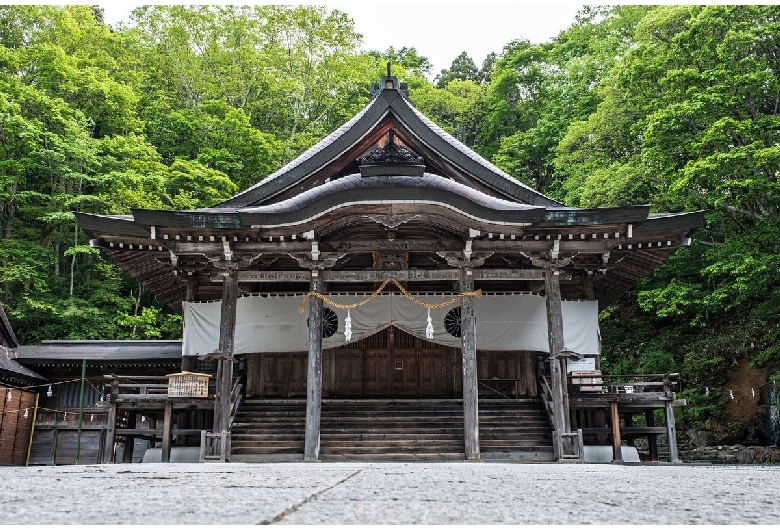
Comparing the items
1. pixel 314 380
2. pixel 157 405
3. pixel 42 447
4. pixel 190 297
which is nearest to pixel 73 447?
pixel 42 447

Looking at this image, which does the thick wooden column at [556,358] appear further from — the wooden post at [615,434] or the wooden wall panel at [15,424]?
the wooden wall panel at [15,424]

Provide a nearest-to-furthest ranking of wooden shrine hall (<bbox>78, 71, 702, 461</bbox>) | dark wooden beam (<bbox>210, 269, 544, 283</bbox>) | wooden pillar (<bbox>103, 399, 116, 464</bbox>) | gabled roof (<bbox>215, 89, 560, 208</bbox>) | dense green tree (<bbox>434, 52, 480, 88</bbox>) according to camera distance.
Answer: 1. wooden shrine hall (<bbox>78, 71, 702, 461</bbox>)
2. dark wooden beam (<bbox>210, 269, 544, 283</bbox>)
3. wooden pillar (<bbox>103, 399, 116, 464</bbox>)
4. gabled roof (<bbox>215, 89, 560, 208</bbox>)
5. dense green tree (<bbox>434, 52, 480, 88</bbox>)

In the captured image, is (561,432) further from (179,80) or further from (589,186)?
(179,80)

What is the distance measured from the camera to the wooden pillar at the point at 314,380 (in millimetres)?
11367

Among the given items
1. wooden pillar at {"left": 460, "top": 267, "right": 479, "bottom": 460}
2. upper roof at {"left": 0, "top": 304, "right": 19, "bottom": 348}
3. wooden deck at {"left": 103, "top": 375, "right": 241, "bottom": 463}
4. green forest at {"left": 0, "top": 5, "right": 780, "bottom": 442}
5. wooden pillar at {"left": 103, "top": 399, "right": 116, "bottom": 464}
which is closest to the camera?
wooden pillar at {"left": 460, "top": 267, "right": 479, "bottom": 460}

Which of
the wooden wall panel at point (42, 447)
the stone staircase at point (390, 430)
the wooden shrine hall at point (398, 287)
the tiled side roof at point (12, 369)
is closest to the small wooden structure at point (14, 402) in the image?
the tiled side roof at point (12, 369)

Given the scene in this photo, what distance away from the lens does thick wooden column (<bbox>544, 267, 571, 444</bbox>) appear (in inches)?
457

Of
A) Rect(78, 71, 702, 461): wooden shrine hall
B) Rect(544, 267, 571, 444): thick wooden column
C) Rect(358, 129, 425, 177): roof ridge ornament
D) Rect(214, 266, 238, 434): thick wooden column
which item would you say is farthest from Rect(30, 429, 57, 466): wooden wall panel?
Rect(544, 267, 571, 444): thick wooden column

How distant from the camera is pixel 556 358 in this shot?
11.7 m

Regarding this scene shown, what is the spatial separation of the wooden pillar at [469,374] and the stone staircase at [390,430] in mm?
399

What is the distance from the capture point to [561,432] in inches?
452

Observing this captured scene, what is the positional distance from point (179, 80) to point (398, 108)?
2253 cm

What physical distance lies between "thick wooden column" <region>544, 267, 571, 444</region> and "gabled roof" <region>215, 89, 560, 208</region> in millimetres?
2221

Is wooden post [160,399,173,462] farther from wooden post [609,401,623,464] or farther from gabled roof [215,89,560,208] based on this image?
wooden post [609,401,623,464]
